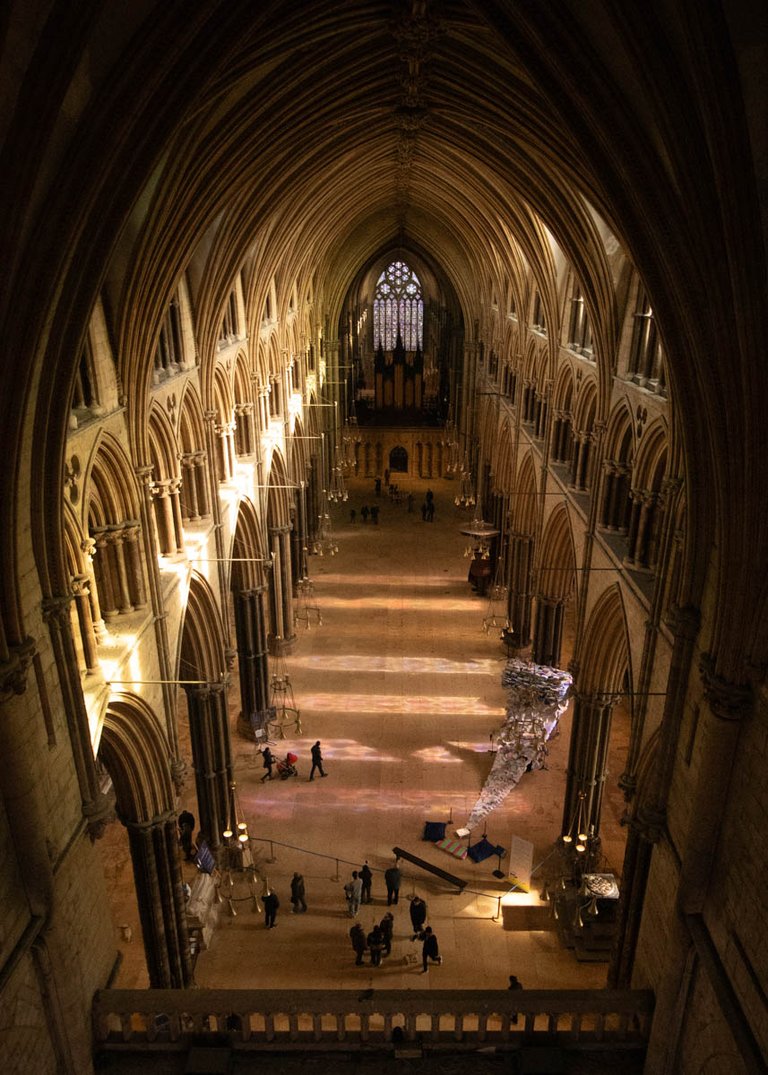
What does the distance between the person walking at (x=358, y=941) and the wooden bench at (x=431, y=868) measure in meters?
2.45

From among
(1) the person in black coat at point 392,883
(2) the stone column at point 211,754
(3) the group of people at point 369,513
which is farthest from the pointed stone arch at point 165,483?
(3) the group of people at point 369,513

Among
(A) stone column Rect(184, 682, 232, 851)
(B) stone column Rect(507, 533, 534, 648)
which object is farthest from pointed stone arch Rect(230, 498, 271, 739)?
(B) stone column Rect(507, 533, 534, 648)

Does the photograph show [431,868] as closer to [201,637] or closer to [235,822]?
[235,822]

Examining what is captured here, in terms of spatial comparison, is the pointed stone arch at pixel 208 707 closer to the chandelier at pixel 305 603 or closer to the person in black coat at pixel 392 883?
the person in black coat at pixel 392 883

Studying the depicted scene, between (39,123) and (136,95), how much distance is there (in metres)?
1.57

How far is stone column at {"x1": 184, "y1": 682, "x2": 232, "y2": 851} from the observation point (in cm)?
1711

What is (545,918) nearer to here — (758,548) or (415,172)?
(758,548)

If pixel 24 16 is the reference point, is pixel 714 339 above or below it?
below

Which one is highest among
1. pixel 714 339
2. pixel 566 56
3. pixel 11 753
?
pixel 566 56

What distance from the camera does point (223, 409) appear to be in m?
19.4

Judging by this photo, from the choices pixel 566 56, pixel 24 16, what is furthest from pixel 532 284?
pixel 24 16

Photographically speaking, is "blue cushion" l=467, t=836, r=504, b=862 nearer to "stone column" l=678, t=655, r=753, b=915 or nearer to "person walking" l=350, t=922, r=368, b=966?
"person walking" l=350, t=922, r=368, b=966

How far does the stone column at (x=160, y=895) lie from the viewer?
13.5 metres

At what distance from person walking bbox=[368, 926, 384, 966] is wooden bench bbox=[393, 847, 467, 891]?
2313 mm
